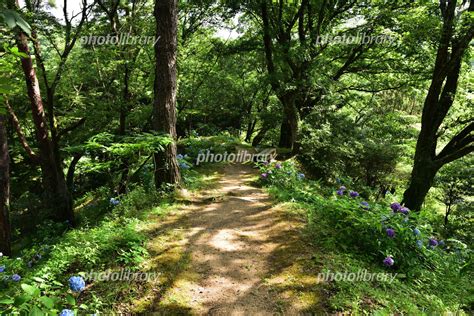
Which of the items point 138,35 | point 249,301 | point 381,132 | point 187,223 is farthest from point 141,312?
point 381,132

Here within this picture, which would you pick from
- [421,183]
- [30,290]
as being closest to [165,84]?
[30,290]

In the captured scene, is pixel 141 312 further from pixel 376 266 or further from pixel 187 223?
pixel 376 266

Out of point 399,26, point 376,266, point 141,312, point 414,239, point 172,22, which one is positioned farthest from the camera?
point 399,26

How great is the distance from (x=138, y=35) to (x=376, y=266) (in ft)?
32.5

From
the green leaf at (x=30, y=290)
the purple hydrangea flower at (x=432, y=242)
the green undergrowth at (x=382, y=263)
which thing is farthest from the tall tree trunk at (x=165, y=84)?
the purple hydrangea flower at (x=432, y=242)

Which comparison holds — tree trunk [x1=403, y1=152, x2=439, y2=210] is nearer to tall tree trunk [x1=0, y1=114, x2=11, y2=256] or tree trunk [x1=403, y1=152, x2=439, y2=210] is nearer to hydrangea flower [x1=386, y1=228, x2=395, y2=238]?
hydrangea flower [x1=386, y1=228, x2=395, y2=238]

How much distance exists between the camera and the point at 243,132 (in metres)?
23.1

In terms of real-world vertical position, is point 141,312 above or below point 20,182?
above

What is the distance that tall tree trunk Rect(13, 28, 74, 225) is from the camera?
8.03 metres

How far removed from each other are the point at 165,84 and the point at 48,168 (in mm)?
5657

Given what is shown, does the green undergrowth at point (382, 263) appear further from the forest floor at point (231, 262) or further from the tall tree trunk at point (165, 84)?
the tall tree trunk at point (165, 84)

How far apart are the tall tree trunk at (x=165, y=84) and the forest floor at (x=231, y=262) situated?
2.24 feet

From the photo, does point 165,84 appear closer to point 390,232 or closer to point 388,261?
point 390,232

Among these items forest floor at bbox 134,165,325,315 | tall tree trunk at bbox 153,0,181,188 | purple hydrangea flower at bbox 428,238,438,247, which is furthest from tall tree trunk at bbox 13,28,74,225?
purple hydrangea flower at bbox 428,238,438,247
